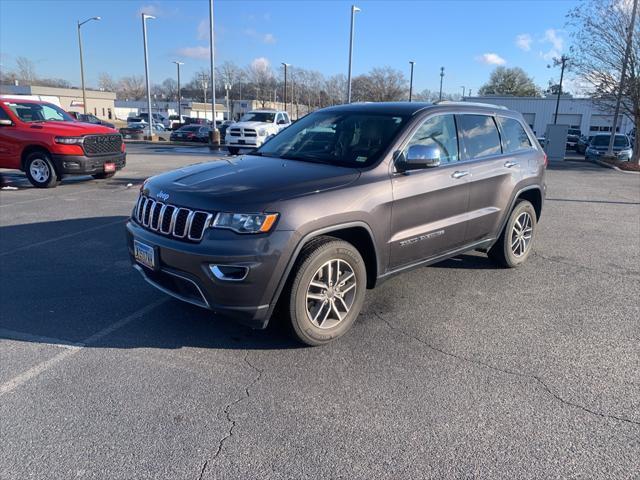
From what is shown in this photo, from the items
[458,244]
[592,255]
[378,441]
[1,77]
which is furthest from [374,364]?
[1,77]

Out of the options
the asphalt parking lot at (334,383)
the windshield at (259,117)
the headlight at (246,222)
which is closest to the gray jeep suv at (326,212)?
the headlight at (246,222)

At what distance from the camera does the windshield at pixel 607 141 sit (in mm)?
26231

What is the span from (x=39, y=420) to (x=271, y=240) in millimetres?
1699

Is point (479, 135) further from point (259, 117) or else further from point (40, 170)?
point (259, 117)

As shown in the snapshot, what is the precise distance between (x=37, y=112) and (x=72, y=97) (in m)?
78.7

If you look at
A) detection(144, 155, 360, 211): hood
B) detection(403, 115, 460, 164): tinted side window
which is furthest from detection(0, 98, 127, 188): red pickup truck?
detection(403, 115, 460, 164): tinted side window

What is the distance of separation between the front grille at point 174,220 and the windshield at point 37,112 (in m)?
9.20

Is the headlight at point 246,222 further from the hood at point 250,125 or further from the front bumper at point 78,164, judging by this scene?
the hood at point 250,125

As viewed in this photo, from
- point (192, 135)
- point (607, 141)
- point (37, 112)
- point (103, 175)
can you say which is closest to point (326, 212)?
point (103, 175)

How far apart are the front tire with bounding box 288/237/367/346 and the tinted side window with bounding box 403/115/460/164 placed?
1.30 meters

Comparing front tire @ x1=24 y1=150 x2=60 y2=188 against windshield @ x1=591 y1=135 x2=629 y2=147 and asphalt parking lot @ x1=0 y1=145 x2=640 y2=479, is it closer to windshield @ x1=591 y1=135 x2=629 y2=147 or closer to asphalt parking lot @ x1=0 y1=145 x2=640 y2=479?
asphalt parking lot @ x1=0 y1=145 x2=640 y2=479

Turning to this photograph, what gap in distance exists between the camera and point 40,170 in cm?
1083

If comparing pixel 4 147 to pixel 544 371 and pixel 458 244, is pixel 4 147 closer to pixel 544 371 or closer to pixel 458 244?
pixel 458 244

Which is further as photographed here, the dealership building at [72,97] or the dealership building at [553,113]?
the dealership building at [72,97]
